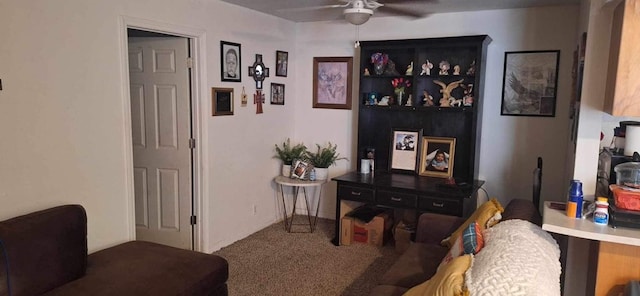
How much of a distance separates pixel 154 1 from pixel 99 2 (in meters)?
0.49

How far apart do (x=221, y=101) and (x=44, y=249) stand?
6.64ft

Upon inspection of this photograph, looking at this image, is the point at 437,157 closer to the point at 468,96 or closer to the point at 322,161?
the point at 468,96

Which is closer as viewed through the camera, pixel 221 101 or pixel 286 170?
pixel 221 101

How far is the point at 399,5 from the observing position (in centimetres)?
397

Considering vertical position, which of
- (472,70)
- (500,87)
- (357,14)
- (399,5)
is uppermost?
(399,5)

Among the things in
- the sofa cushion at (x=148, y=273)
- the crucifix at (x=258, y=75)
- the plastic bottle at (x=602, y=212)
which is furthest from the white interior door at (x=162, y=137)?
the plastic bottle at (x=602, y=212)

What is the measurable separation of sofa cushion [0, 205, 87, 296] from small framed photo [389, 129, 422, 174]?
293 cm

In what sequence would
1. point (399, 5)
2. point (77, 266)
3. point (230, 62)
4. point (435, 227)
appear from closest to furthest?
point (77, 266) → point (435, 227) → point (399, 5) → point (230, 62)

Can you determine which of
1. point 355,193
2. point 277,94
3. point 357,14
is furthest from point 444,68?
point 277,94

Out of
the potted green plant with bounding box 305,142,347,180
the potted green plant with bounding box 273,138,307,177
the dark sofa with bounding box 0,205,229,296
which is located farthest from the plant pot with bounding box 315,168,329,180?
the dark sofa with bounding box 0,205,229,296

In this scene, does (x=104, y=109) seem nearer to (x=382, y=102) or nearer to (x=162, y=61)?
A: (x=162, y=61)

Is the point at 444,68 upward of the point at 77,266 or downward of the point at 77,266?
upward

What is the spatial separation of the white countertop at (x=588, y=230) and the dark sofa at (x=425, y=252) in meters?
0.32

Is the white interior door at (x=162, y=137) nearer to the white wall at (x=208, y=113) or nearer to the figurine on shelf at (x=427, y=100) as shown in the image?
the white wall at (x=208, y=113)
